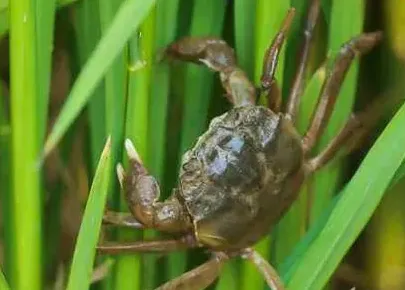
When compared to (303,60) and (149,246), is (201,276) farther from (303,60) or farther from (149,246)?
(303,60)

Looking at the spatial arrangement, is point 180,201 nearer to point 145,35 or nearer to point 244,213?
point 244,213

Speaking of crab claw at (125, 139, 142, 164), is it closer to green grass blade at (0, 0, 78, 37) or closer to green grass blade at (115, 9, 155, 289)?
green grass blade at (115, 9, 155, 289)

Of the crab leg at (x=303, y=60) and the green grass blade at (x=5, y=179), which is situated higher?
the crab leg at (x=303, y=60)

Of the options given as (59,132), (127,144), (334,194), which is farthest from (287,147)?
(59,132)

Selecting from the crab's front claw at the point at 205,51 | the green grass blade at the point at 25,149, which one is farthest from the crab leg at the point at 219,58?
the green grass blade at the point at 25,149

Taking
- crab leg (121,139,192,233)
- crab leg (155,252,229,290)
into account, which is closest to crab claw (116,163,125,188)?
crab leg (121,139,192,233)

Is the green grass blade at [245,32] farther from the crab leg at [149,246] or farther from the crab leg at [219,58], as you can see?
the crab leg at [149,246]

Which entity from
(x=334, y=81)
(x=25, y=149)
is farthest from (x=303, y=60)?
(x=25, y=149)
